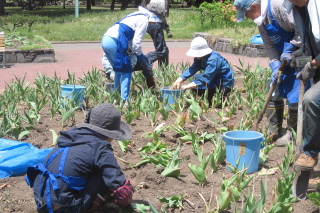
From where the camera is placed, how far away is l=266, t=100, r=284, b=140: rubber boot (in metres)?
4.17

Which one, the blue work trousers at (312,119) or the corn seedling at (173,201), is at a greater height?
the blue work trousers at (312,119)

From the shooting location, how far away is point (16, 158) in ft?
10.7

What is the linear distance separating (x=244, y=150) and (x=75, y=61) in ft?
23.6

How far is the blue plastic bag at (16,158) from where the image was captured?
10.5ft

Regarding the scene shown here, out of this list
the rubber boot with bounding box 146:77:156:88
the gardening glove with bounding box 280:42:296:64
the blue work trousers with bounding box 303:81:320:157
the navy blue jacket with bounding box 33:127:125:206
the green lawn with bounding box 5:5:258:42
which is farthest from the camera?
the green lawn with bounding box 5:5:258:42

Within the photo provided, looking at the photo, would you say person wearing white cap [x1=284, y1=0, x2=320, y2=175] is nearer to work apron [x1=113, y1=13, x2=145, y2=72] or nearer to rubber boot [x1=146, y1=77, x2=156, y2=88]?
work apron [x1=113, y1=13, x2=145, y2=72]

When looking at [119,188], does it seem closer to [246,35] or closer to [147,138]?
[147,138]

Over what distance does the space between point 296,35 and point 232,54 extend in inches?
300

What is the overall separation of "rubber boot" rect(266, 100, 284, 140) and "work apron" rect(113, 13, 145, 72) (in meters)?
1.70

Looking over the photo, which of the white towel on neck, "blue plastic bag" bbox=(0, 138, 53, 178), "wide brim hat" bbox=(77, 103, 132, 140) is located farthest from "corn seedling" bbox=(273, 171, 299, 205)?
"blue plastic bag" bbox=(0, 138, 53, 178)

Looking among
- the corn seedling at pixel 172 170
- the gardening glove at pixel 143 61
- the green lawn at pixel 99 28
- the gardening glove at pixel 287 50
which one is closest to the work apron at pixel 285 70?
the gardening glove at pixel 287 50

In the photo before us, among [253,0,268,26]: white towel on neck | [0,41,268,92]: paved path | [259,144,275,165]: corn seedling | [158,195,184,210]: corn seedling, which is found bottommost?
[0,41,268,92]: paved path

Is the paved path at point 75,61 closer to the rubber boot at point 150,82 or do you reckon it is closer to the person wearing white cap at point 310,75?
the rubber boot at point 150,82

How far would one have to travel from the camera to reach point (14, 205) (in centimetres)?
279
